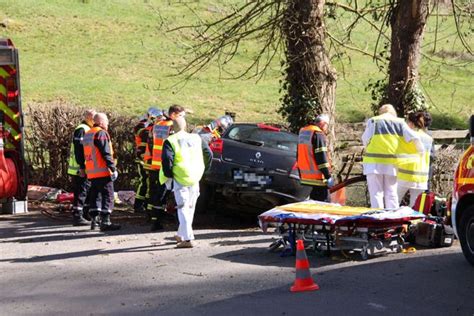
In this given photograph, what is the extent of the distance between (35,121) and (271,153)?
5895mm

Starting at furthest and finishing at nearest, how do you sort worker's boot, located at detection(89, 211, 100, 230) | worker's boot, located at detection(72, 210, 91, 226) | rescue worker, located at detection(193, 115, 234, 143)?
rescue worker, located at detection(193, 115, 234, 143) → worker's boot, located at detection(72, 210, 91, 226) → worker's boot, located at detection(89, 211, 100, 230)

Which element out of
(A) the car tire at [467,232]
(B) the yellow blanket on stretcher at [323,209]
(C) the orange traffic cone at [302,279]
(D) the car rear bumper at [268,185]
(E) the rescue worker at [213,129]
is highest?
(E) the rescue worker at [213,129]

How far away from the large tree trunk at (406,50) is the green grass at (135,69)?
11361 millimetres

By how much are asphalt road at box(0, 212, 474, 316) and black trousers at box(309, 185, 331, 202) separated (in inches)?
36.2

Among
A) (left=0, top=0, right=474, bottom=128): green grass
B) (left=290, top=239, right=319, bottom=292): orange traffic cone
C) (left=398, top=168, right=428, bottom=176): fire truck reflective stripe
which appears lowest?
(left=290, top=239, right=319, bottom=292): orange traffic cone

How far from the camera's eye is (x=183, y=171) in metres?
10.3

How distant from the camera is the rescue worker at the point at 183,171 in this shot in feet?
33.9

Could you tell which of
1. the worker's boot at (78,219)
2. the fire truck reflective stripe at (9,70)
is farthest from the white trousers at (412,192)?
the fire truck reflective stripe at (9,70)

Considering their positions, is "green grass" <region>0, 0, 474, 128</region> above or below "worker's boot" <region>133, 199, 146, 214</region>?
above

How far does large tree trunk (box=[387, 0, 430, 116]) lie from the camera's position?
14406 mm

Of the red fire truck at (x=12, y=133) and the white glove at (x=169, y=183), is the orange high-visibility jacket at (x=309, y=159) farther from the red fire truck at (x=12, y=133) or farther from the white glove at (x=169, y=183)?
the red fire truck at (x=12, y=133)

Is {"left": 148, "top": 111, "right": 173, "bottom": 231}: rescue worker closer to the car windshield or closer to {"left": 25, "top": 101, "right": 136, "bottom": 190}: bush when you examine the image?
the car windshield

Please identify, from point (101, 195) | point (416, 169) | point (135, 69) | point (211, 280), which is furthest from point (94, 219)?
point (135, 69)

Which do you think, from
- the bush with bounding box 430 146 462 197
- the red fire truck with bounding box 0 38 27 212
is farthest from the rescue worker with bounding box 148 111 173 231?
the bush with bounding box 430 146 462 197
